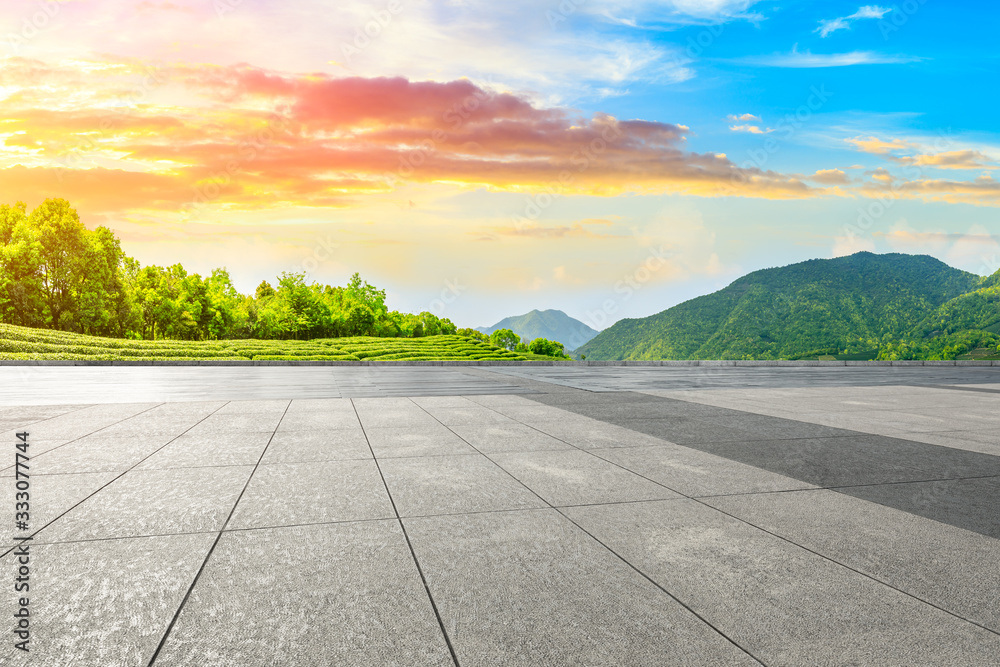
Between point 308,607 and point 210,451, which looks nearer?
point 308,607

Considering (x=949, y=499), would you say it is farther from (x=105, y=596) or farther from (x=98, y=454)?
(x=98, y=454)

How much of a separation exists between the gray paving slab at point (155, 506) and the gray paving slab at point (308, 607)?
0.67 m

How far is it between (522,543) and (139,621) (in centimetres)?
232

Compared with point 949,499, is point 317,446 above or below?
below

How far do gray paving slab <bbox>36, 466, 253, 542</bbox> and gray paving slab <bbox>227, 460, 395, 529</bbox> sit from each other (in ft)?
0.59

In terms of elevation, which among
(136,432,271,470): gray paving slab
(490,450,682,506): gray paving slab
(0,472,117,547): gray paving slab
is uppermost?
(490,450,682,506): gray paving slab

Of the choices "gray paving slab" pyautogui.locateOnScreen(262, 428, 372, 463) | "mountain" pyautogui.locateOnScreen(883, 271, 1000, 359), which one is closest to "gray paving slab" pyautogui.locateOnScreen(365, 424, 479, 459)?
"gray paving slab" pyautogui.locateOnScreen(262, 428, 372, 463)

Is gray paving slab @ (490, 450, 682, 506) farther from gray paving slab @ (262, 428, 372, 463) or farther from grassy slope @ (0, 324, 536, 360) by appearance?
grassy slope @ (0, 324, 536, 360)

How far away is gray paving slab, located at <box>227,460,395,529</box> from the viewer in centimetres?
479

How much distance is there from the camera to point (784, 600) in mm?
3355

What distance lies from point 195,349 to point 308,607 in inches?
1679

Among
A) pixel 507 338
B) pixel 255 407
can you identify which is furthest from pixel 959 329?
pixel 255 407

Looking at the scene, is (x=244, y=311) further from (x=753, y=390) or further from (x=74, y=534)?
(x=74, y=534)

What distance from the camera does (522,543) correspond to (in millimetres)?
4227
